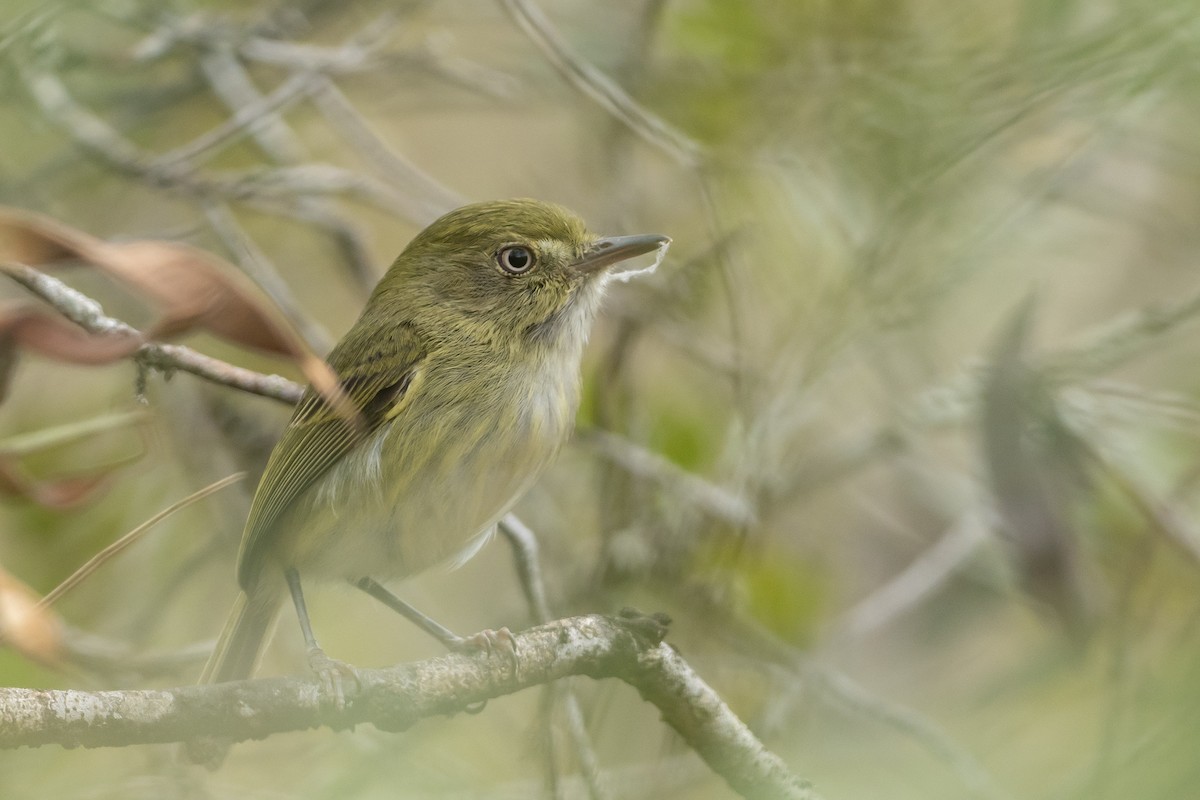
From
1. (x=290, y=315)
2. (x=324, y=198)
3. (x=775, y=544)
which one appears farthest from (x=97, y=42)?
(x=775, y=544)

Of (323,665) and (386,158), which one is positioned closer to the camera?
(323,665)

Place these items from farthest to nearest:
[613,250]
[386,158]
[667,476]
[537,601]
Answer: [386,158], [667,476], [613,250], [537,601]

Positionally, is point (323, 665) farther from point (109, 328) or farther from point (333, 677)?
point (109, 328)

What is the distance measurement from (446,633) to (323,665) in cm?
76

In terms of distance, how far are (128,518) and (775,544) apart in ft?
8.26

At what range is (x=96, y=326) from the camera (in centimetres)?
253

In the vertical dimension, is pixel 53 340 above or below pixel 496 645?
below

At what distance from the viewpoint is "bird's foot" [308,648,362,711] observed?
2.34 metres

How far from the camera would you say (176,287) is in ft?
4.83

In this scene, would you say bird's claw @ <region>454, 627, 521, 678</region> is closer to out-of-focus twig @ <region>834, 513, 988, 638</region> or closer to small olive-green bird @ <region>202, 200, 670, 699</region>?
small olive-green bird @ <region>202, 200, 670, 699</region>

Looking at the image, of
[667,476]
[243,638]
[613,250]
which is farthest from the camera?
[667,476]

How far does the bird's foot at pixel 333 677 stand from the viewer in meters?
2.34

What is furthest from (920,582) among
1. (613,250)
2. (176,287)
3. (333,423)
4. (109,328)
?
(176,287)

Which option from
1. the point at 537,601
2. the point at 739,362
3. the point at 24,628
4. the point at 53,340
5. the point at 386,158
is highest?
the point at 386,158
